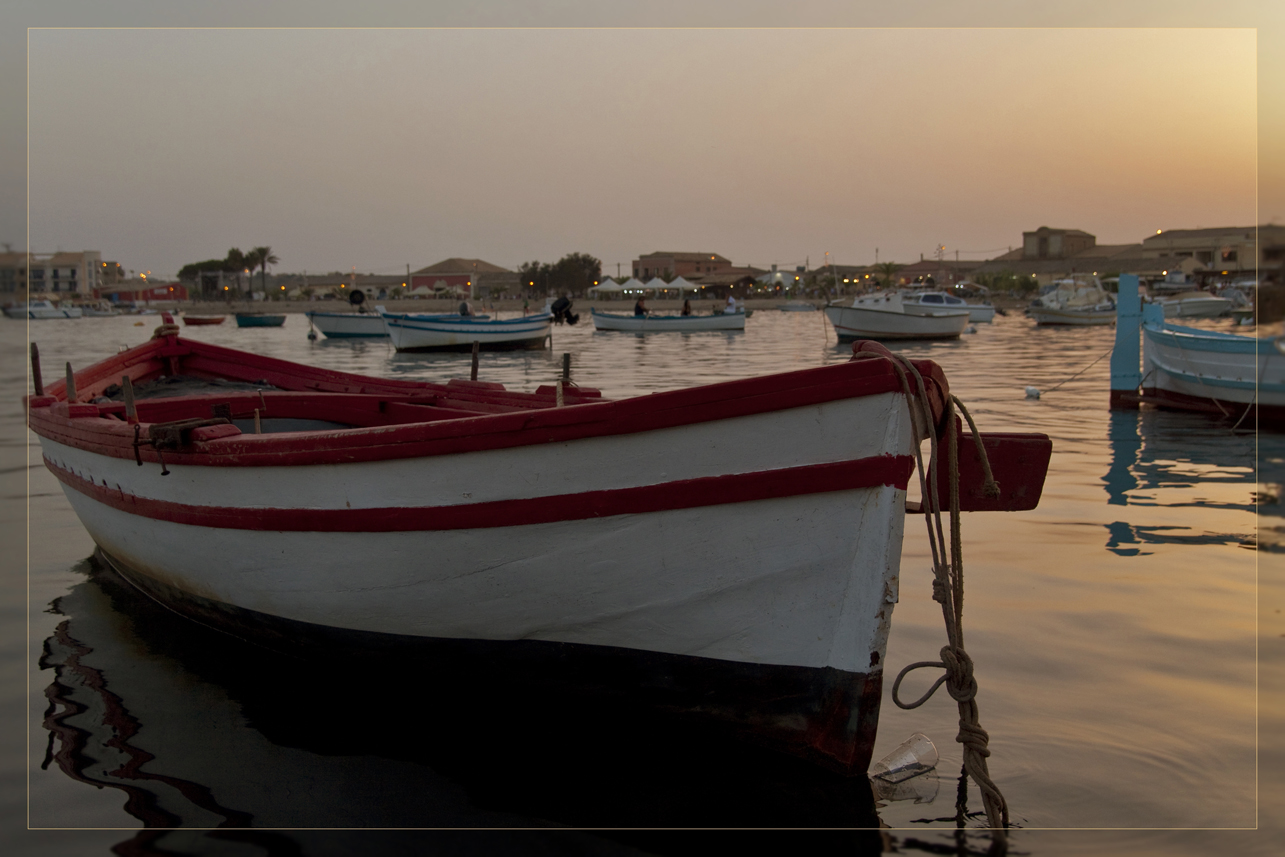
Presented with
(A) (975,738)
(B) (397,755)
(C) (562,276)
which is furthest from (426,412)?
(C) (562,276)

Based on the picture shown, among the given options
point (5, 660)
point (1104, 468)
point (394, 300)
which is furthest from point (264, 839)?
point (394, 300)

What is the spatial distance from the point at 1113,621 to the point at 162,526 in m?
5.07

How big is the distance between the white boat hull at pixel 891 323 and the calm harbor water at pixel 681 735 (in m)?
27.5

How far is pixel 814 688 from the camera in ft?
11.2

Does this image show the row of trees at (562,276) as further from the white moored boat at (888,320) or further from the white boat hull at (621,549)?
the white boat hull at (621,549)

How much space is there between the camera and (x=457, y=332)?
32438 millimetres

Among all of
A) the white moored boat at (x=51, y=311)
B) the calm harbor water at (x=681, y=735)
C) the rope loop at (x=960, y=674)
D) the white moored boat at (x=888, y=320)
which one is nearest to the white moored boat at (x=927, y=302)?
the white moored boat at (x=888, y=320)

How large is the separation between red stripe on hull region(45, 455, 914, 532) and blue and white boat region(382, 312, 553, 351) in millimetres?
27424

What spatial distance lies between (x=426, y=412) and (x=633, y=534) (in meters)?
3.10

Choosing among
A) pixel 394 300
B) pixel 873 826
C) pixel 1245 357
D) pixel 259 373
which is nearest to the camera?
pixel 873 826

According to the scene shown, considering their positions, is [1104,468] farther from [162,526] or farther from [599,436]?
[162,526]

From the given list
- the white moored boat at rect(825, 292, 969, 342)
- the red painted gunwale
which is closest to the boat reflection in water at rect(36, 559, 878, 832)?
the red painted gunwale

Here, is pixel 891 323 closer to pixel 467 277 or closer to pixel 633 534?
pixel 633 534

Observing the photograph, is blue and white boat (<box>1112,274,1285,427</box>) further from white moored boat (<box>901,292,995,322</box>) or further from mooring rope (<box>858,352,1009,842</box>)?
white moored boat (<box>901,292,995,322</box>)
